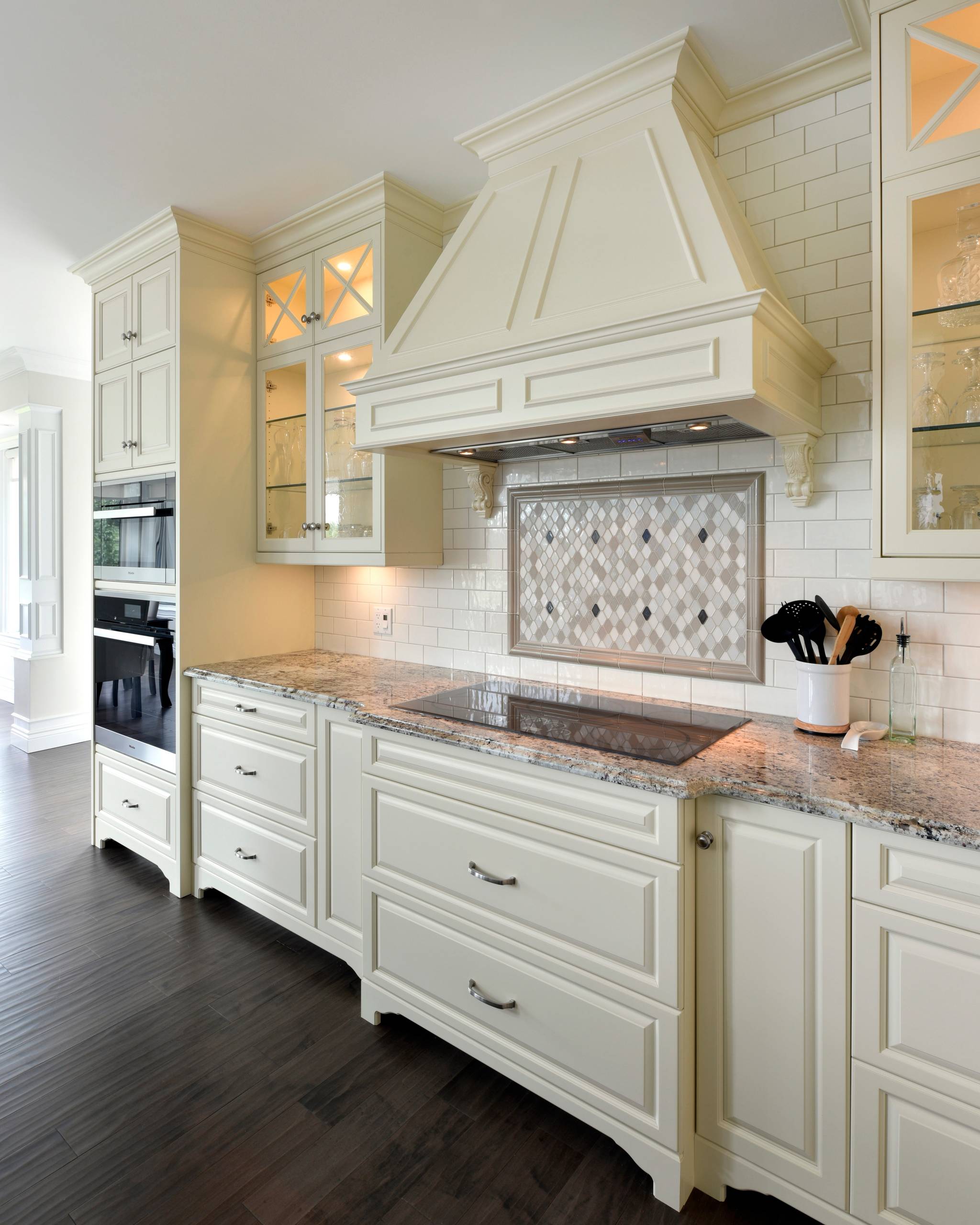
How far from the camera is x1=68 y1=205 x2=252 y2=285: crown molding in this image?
2.87 metres

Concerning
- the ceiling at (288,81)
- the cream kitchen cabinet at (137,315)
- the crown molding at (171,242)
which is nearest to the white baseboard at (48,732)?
the cream kitchen cabinet at (137,315)

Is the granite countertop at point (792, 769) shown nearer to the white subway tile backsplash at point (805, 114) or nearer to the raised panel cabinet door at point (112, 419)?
the white subway tile backsplash at point (805, 114)

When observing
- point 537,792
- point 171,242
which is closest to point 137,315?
point 171,242

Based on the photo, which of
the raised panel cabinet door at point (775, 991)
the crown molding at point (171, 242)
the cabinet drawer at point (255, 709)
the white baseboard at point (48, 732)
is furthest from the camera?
the white baseboard at point (48, 732)

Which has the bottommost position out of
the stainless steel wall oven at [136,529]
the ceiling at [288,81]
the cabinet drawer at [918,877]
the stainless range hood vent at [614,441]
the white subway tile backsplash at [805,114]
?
the cabinet drawer at [918,877]

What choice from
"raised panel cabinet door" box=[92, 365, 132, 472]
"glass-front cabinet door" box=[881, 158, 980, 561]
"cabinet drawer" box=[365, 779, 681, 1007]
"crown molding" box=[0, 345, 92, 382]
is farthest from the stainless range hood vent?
"crown molding" box=[0, 345, 92, 382]

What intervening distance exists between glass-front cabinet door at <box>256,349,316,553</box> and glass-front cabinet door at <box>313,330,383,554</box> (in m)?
0.07

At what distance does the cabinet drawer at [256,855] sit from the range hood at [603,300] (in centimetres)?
148

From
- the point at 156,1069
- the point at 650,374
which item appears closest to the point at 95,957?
the point at 156,1069

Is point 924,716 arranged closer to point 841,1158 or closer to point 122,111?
point 841,1158

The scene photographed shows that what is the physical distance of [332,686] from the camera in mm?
2508

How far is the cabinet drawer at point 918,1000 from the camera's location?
1.26 m

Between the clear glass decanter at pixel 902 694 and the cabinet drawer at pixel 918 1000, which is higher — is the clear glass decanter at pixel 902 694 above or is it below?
above

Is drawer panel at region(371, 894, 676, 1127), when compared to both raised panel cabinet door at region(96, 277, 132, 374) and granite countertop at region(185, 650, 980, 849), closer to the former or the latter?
granite countertop at region(185, 650, 980, 849)
